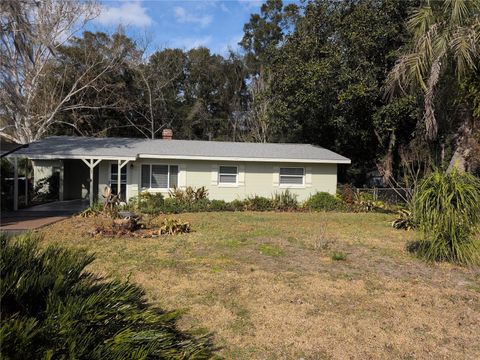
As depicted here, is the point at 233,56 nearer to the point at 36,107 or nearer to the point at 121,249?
the point at 36,107

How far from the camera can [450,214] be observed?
7.78 m

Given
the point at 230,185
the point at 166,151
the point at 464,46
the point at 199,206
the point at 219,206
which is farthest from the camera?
the point at 230,185

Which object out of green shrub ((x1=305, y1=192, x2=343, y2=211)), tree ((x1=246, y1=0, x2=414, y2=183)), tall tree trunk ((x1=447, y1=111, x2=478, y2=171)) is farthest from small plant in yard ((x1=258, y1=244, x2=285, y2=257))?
tree ((x1=246, y1=0, x2=414, y2=183))

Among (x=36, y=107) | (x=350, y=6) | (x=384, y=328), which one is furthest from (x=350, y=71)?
(x=36, y=107)

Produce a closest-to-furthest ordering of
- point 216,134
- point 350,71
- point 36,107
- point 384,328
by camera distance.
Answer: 1. point 384,328
2. point 350,71
3. point 36,107
4. point 216,134

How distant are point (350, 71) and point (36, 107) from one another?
22002 millimetres

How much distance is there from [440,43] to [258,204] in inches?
402

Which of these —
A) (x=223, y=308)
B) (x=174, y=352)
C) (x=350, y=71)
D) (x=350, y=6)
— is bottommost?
(x=223, y=308)

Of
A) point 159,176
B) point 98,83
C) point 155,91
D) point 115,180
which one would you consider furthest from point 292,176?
point 155,91

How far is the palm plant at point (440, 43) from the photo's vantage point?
9.99 metres

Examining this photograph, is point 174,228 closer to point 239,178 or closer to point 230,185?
point 230,185

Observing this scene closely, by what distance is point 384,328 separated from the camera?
16.9 feet

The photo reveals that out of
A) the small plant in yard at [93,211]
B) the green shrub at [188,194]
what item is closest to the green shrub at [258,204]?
the green shrub at [188,194]

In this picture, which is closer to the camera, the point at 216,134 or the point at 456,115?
the point at 456,115
